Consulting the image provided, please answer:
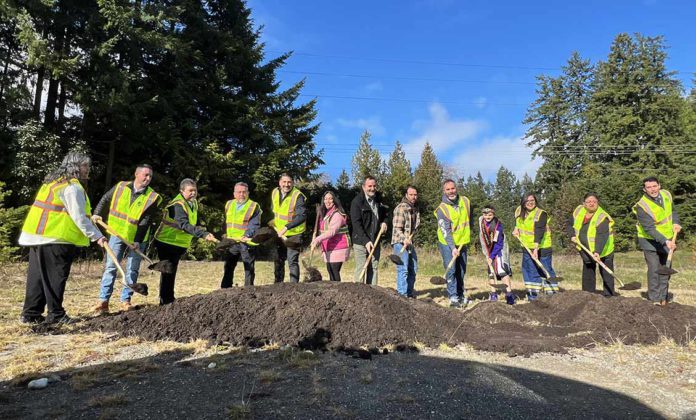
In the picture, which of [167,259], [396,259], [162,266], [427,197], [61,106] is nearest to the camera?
[162,266]

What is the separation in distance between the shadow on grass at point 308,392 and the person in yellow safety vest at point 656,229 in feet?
12.8

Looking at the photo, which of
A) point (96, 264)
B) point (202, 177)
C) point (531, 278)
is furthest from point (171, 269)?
point (202, 177)

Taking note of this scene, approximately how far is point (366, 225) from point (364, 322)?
8.34ft

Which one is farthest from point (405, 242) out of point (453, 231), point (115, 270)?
point (115, 270)

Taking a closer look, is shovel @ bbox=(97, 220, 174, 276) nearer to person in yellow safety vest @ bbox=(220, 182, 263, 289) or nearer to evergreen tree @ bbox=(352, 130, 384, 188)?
person in yellow safety vest @ bbox=(220, 182, 263, 289)

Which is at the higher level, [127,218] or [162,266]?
[127,218]

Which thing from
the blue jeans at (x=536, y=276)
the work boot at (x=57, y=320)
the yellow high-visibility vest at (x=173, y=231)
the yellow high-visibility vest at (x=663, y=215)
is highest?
the yellow high-visibility vest at (x=663, y=215)

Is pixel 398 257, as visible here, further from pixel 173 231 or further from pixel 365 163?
pixel 365 163

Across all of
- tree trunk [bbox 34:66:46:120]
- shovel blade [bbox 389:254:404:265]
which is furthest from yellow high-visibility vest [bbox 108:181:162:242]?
tree trunk [bbox 34:66:46:120]

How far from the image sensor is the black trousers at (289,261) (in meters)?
6.36

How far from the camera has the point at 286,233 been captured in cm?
638

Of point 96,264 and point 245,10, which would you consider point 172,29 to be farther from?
point 96,264

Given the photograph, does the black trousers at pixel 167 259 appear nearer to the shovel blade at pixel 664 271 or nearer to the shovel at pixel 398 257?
the shovel at pixel 398 257

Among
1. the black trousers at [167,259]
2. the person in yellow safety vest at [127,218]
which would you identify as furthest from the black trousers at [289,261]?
the person in yellow safety vest at [127,218]
